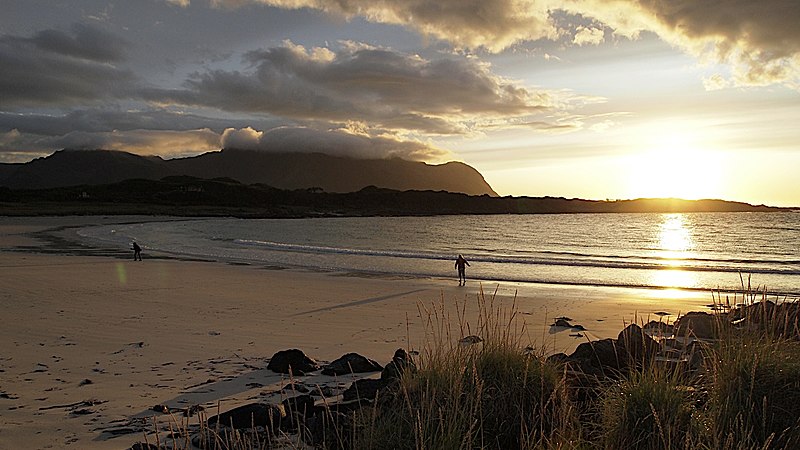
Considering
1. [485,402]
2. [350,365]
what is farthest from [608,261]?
[485,402]

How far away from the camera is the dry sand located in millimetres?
7152

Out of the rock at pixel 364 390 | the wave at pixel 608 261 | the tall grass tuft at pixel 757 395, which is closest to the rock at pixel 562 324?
the rock at pixel 364 390

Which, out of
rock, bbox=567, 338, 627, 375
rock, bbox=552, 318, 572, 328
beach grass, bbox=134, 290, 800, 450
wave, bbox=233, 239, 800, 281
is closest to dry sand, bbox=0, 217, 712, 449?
rock, bbox=552, 318, 572, 328

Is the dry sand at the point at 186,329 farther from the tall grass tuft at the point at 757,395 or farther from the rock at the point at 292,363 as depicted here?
the tall grass tuft at the point at 757,395

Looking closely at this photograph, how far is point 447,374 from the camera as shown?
17.4ft

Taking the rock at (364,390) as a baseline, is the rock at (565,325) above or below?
below

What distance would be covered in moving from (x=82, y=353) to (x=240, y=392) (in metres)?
3.91

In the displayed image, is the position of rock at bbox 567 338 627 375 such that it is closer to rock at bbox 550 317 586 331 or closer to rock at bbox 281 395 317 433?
rock at bbox 281 395 317 433

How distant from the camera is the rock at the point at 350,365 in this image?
8.45 m

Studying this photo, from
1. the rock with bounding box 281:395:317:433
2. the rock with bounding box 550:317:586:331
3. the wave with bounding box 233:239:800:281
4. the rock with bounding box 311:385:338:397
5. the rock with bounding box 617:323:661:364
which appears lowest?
the wave with bounding box 233:239:800:281

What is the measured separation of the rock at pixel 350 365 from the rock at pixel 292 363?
233mm

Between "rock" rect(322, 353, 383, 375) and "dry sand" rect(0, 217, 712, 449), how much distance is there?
0.18 m

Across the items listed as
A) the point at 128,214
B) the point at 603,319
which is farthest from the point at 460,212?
the point at 603,319

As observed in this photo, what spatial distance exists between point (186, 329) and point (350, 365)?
213 inches
